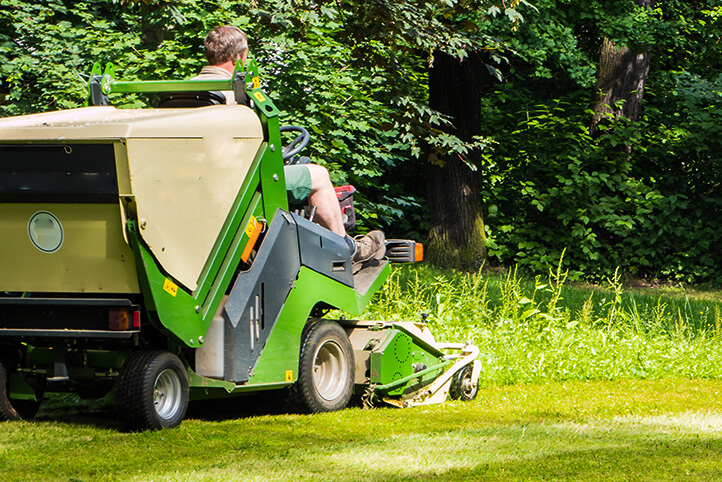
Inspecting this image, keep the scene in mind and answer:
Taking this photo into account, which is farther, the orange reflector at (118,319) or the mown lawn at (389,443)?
the orange reflector at (118,319)

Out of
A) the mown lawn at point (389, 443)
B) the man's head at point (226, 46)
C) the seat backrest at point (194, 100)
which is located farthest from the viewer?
the man's head at point (226, 46)

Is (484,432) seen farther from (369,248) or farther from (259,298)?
(369,248)

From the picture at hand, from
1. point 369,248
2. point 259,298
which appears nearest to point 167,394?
point 259,298

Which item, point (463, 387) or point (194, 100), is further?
point (463, 387)

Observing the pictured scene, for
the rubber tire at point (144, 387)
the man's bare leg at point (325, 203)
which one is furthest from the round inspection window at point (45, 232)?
the man's bare leg at point (325, 203)

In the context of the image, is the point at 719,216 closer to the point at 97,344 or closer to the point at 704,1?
the point at 704,1

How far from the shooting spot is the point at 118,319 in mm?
4691

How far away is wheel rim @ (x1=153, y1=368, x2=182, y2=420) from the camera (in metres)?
5.00

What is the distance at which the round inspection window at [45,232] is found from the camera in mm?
4656

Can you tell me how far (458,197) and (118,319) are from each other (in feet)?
32.7

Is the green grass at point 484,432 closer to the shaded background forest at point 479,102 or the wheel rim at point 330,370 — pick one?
the wheel rim at point 330,370

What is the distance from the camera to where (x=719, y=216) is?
53.5 ft

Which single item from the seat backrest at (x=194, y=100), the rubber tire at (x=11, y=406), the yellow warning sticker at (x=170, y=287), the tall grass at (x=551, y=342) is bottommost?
the tall grass at (x=551, y=342)

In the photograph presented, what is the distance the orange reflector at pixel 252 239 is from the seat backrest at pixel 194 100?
73cm
